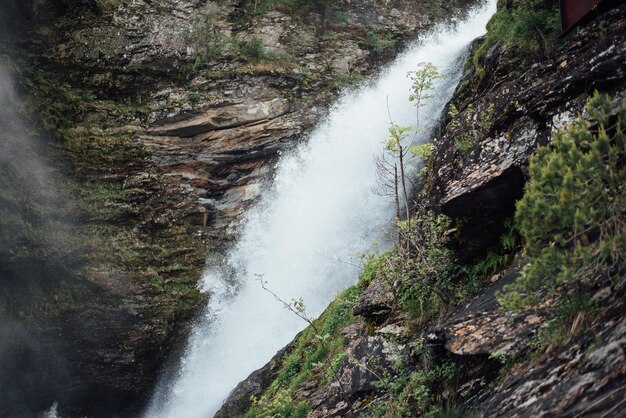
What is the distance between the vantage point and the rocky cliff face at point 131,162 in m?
14.5

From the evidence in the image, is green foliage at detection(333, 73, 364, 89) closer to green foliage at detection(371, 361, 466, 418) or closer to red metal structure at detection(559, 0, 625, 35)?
red metal structure at detection(559, 0, 625, 35)

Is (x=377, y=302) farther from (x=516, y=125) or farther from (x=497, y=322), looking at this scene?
(x=516, y=125)

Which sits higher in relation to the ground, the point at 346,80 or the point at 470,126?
the point at 346,80

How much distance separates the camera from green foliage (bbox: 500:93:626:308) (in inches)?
134

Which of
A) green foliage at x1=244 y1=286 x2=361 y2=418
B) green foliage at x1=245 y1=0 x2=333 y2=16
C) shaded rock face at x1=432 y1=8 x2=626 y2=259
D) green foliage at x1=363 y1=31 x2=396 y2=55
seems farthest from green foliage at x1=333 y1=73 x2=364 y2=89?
shaded rock face at x1=432 y1=8 x2=626 y2=259

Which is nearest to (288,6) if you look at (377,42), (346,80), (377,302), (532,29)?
(377,42)

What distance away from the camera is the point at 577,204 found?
136 inches

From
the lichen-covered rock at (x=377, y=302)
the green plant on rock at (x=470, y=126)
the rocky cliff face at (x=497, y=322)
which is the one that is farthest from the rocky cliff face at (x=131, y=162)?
the green plant on rock at (x=470, y=126)

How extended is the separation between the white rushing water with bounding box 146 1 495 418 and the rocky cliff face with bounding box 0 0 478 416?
0.62m

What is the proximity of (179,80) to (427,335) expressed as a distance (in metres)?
13.5

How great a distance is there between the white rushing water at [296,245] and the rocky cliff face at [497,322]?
6369mm

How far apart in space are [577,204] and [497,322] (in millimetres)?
1901

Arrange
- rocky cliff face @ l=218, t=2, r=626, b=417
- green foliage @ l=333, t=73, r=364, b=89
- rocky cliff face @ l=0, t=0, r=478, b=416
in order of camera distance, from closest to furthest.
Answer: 1. rocky cliff face @ l=218, t=2, r=626, b=417
2. rocky cliff face @ l=0, t=0, r=478, b=416
3. green foliage @ l=333, t=73, r=364, b=89

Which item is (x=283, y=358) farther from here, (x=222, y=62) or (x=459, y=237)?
(x=222, y=62)
